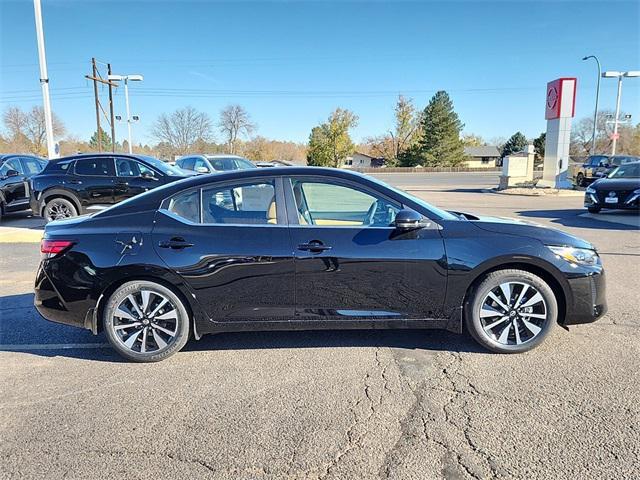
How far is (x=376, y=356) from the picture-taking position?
145 inches

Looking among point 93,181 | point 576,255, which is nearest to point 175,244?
point 576,255

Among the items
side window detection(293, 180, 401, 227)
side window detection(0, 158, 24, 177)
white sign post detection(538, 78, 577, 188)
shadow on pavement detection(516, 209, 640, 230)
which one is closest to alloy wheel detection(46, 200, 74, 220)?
side window detection(0, 158, 24, 177)

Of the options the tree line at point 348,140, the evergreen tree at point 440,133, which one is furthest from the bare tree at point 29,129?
the evergreen tree at point 440,133

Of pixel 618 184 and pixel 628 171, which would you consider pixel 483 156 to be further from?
pixel 618 184

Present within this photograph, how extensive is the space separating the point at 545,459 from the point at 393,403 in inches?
37.1

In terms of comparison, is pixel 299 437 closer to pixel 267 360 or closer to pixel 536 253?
pixel 267 360

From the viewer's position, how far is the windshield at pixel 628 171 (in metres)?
13.2

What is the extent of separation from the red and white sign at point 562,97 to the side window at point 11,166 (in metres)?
22.0

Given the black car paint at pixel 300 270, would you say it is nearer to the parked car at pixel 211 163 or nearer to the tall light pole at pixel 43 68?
the parked car at pixel 211 163

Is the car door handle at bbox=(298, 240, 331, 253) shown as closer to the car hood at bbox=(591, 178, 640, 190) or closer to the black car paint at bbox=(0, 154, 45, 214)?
the black car paint at bbox=(0, 154, 45, 214)

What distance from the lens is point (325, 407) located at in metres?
2.96

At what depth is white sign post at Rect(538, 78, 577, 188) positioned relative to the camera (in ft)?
68.3

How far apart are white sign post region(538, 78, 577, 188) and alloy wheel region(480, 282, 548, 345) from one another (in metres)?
20.6

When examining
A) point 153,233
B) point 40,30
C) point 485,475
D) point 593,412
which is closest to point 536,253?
point 593,412
